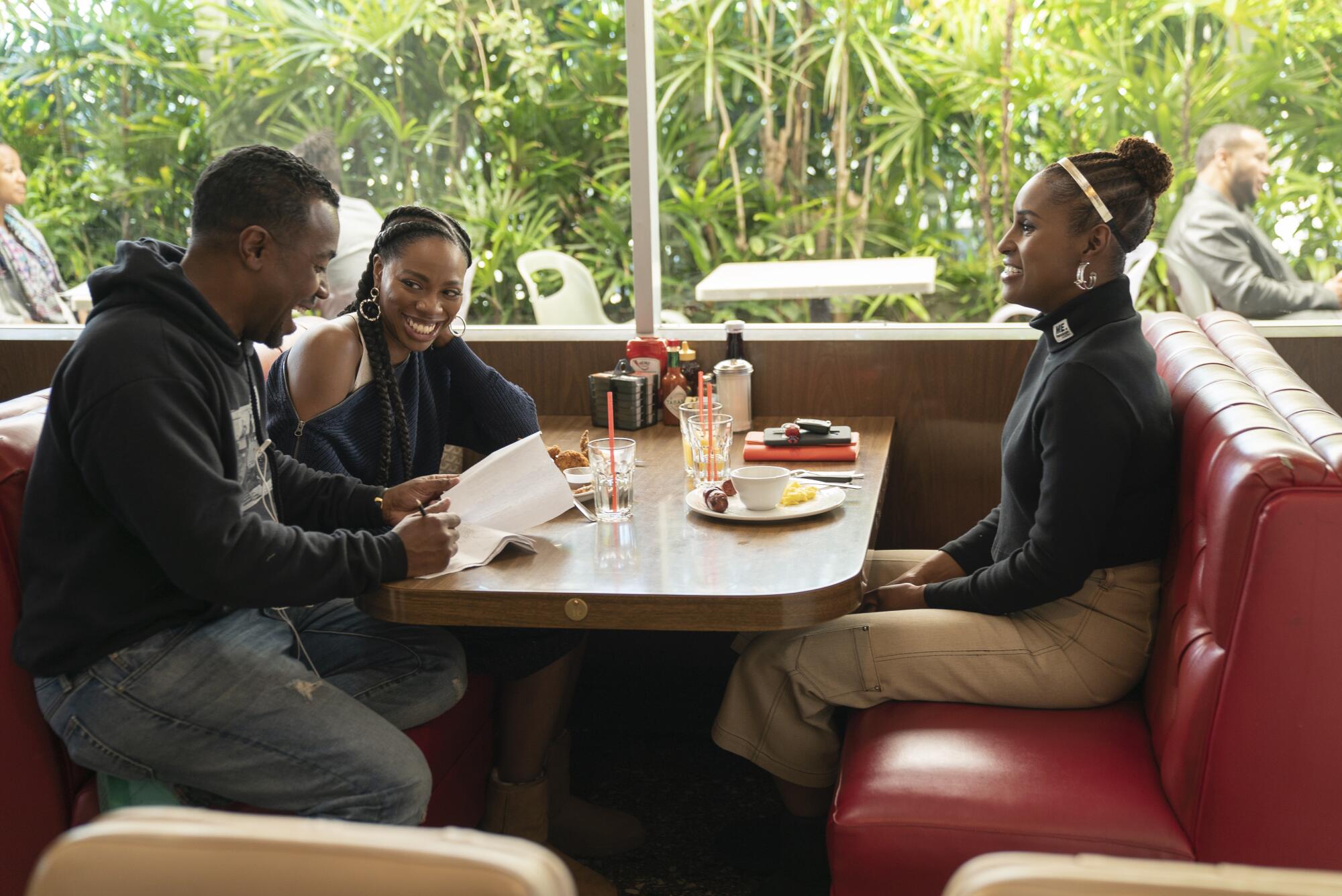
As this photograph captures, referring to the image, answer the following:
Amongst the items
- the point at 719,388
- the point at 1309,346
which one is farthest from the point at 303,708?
the point at 1309,346

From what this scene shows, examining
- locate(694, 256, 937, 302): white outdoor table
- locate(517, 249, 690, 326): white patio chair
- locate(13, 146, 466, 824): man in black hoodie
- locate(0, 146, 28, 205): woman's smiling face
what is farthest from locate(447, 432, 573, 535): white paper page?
locate(0, 146, 28, 205): woman's smiling face

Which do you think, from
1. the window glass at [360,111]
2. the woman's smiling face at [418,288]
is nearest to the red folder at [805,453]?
the woman's smiling face at [418,288]

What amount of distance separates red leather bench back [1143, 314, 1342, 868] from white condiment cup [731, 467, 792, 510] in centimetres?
62

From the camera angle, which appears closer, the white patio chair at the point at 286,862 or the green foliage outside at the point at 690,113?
the white patio chair at the point at 286,862

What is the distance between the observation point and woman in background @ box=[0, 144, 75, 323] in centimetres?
407

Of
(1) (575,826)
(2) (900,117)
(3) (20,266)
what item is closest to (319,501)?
(1) (575,826)

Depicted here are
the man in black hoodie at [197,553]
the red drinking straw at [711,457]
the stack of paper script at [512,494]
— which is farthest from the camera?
the red drinking straw at [711,457]

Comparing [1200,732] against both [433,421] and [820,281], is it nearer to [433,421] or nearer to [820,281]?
[433,421]

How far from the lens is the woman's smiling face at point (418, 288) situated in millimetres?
2148

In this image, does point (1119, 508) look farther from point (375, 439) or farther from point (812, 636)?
point (375, 439)

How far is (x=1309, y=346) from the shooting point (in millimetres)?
2682

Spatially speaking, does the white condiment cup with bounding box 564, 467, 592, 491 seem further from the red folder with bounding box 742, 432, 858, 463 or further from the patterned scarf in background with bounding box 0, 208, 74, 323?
the patterned scarf in background with bounding box 0, 208, 74, 323

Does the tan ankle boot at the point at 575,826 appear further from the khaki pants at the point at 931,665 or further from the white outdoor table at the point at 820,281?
the white outdoor table at the point at 820,281

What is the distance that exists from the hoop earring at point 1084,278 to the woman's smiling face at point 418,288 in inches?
42.0
